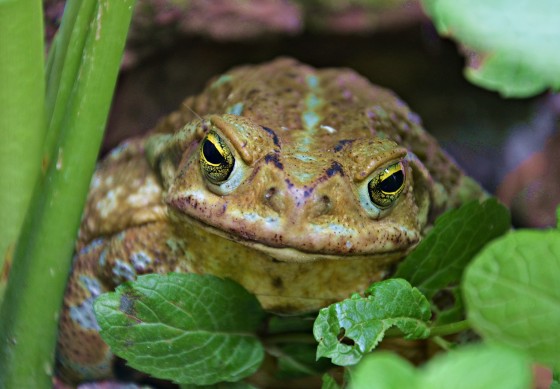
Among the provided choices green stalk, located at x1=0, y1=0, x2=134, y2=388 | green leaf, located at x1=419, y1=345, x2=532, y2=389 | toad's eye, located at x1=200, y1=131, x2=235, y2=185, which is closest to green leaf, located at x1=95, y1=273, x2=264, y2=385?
green stalk, located at x1=0, y1=0, x2=134, y2=388

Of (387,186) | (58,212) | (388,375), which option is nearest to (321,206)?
(387,186)

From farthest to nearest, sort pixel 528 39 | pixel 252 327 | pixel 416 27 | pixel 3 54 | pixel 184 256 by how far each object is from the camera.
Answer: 1. pixel 416 27
2. pixel 184 256
3. pixel 252 327
4. pixel 3 54
5. pixel 528 39

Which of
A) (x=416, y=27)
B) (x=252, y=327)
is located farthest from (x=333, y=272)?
(x=416, y=27)

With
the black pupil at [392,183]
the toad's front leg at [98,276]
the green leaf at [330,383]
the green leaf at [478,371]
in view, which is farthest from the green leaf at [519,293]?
the toad's front leg at [98,276]

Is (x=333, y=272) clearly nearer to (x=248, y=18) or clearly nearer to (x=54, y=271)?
(x=54, y=271)

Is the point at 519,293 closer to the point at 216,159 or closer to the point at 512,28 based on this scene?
the point at 512,28

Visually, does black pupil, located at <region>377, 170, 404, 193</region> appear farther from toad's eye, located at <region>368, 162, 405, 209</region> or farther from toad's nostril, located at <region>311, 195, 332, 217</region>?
toad's nostril, located at <region>311, 195, 332, 217</region>

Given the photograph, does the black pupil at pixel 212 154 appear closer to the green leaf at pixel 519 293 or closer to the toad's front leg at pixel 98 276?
the toad's front leg at pixel 98 276
